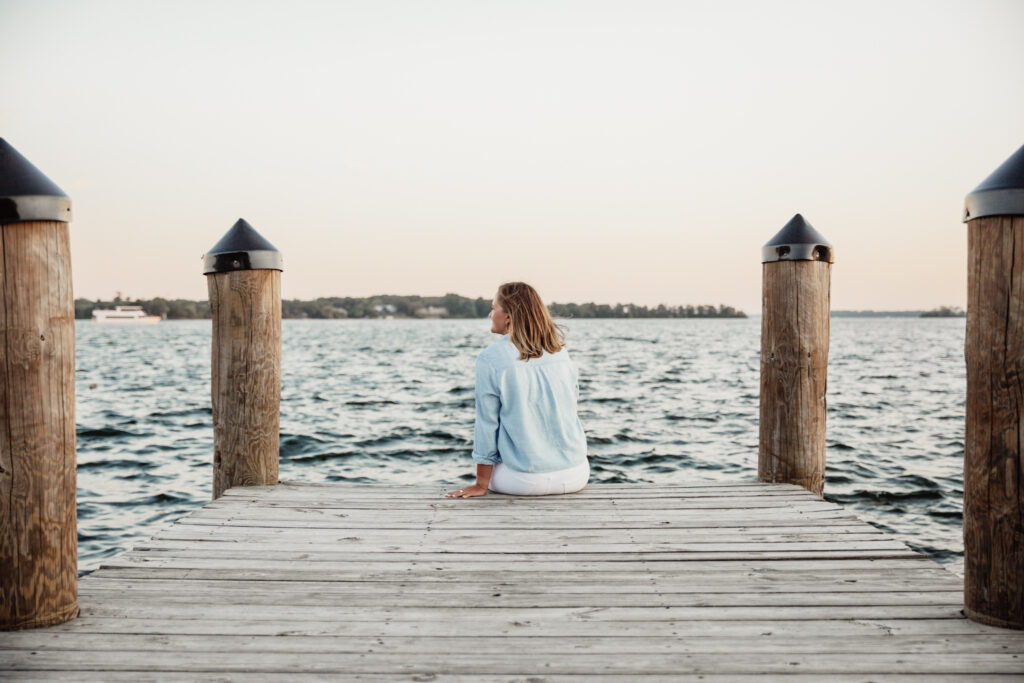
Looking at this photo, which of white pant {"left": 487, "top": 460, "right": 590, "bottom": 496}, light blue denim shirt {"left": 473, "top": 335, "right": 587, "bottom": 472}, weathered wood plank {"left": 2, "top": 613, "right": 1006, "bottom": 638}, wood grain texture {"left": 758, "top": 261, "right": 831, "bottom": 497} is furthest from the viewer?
wood grain texture {"left": 758, "top": 261, "right": 831, "bottom": 497}

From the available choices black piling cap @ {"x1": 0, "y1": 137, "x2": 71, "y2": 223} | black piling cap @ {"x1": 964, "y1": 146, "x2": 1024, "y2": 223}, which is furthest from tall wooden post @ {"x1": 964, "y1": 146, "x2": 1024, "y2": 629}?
black piling cap @ {"x1": 0, "y1": 137, "x2": 71, "y2": 223}

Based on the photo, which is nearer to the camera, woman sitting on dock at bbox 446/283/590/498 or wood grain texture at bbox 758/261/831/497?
woman sitting on dock at bbox 446/283/590/498

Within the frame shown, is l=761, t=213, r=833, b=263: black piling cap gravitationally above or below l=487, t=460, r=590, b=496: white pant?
above

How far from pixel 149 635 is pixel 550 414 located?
253 cm

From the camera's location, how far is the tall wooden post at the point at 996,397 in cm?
274

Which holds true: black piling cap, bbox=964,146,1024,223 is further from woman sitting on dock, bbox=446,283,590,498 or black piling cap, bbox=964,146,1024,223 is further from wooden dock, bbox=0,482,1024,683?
woman sitting on dock, bbox=446,283,590,498

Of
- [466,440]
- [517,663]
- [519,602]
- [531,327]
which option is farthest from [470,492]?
[466,440]

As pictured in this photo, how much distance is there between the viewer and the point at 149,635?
2.80 metres

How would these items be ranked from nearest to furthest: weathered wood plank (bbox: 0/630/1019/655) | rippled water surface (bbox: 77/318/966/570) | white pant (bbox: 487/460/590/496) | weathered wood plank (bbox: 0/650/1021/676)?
weathered wood plank (bbox: 0/650/1021/676)
weathered wood plank (bbox: 0/630/1019/655)
white pant (bbox: 487/460/590/496)
rippled water surface (bbox: 77/318/966/570)

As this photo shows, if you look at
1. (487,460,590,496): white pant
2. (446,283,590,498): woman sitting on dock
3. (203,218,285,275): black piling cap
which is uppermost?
(203,218,285,275): black piling cap

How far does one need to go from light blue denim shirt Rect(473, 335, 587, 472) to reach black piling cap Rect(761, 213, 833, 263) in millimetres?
1693

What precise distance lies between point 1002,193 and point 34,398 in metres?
3.79

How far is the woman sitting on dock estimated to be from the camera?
15.1 feet

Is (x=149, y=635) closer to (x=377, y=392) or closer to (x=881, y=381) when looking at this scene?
(x=377, y=392)
